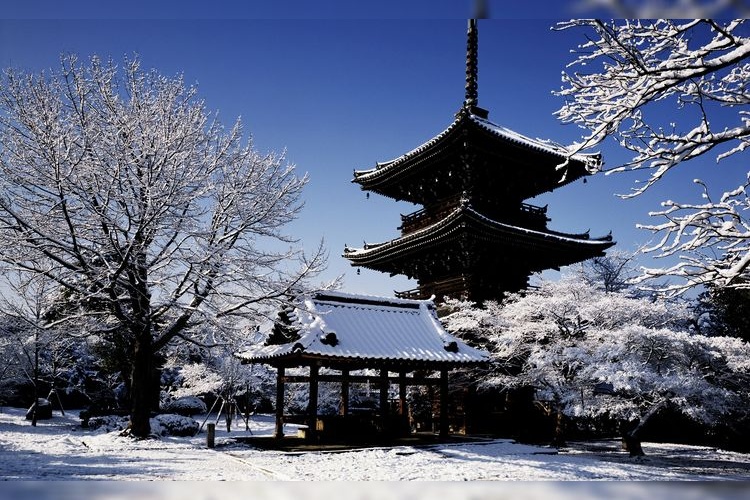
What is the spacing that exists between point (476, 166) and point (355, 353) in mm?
11961

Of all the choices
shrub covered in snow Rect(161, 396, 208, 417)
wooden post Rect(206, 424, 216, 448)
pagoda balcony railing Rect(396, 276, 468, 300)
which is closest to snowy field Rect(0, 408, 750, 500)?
wooden post Rect(206, 424, 216, 448)

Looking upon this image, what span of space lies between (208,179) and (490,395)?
1328 centimetres

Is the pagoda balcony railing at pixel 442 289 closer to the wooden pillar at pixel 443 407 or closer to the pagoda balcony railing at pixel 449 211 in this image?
the pagoda balcony railing at pixel 449 211

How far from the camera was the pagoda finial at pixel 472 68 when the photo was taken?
26.1 meters

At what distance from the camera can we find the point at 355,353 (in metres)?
14.6

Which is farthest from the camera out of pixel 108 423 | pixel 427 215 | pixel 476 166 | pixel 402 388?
pixel 427 215

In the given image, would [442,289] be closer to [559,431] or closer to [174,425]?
[559,431]

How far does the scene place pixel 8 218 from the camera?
12.8 meters

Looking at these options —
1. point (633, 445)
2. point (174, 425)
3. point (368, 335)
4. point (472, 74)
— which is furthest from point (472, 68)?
point (174, 425)

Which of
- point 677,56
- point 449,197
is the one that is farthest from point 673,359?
point 677,56

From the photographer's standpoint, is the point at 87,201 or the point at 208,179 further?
the point at 208,179

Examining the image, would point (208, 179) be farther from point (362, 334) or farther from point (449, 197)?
point (449, 197)

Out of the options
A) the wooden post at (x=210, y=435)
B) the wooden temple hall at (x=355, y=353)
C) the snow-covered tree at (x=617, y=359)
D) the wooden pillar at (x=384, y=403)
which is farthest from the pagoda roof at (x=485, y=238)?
the wooden post at (x=210, y=435)

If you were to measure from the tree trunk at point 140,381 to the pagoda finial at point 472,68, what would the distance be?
18040 millimetres
